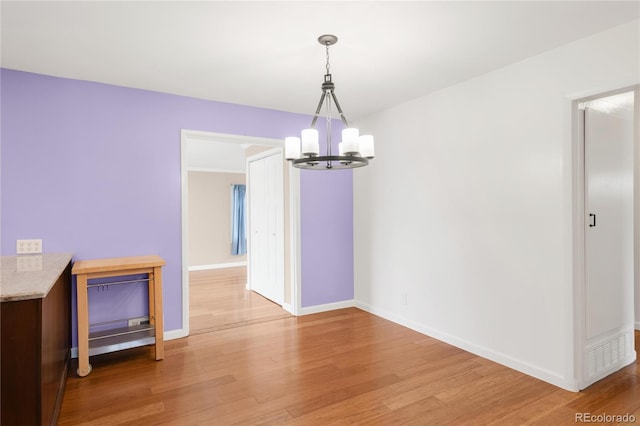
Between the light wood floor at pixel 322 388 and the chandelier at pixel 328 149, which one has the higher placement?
the chandelier at pixel 328 149

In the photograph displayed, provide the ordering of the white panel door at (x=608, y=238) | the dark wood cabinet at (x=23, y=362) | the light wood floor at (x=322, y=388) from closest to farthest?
the dark wood cabinet at (x=23, y=362) < the light wood floor at (x=322, y=388) < the white panel door at (x=608, y=238)

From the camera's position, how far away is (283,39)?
2.44 meters

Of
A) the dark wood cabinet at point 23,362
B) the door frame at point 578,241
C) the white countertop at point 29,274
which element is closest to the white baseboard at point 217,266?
the white countertop at point 29,274

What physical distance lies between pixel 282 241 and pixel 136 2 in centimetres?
312

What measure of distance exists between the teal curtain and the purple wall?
4.44 m

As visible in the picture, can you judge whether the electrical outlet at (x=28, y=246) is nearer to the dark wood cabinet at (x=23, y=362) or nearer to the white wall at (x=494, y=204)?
the dark wood cabinet at (x=23, y=362)

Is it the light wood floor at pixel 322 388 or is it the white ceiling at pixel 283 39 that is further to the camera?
the light wood floor at pixel 322 388

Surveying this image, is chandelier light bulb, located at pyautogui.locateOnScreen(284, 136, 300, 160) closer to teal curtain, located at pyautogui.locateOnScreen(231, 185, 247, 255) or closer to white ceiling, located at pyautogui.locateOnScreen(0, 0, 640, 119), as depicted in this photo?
white ceiling, located at pyautogui.locateOnScreen(0, 0, 640, 119)

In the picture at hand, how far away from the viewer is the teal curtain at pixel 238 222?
8.20 meters

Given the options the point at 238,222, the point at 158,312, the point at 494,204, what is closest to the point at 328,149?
the point at 494,204

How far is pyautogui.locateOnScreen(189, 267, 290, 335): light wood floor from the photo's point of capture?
409 cm

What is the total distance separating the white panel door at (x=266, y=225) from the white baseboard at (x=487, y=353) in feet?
4.81

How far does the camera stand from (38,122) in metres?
3.03

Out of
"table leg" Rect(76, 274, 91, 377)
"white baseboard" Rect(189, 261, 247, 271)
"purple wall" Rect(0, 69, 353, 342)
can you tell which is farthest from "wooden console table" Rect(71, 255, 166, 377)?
"white baseboard" Rect(189, 261, 247, 271)
